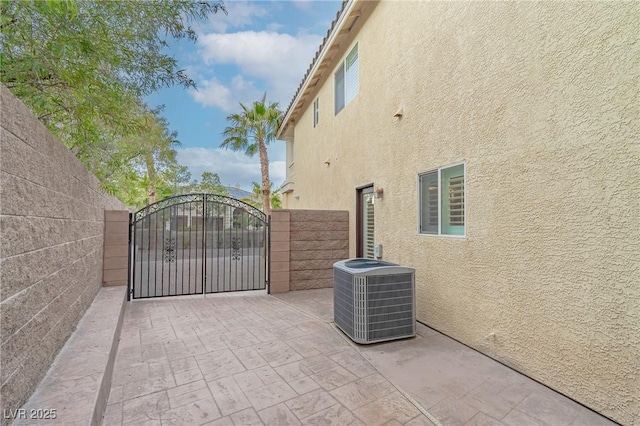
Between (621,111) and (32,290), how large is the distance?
16.3 feet

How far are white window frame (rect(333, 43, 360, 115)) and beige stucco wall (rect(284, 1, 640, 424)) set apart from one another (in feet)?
6.87

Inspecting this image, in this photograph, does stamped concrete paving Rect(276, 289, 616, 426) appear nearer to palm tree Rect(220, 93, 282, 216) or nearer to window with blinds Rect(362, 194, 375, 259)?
window with blinds Rect(362, 194, 375, 259)

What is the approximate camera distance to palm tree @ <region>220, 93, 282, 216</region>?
1703cm

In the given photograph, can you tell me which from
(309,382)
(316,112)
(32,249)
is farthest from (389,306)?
(316,112)

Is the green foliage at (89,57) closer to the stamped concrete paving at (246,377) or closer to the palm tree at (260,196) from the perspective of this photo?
the stamped concrete paving at (246,377)

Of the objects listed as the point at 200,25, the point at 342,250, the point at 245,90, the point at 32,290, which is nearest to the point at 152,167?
the point at 245,90

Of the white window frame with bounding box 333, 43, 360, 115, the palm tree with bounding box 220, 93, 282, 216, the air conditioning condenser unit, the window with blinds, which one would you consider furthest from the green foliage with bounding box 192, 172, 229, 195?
the air conditioning condenser unit

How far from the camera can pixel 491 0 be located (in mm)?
3799

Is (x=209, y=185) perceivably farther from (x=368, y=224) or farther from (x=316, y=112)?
(x=368, y=224)

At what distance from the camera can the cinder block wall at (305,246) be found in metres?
7.41

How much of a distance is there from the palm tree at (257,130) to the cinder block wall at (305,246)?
926cm

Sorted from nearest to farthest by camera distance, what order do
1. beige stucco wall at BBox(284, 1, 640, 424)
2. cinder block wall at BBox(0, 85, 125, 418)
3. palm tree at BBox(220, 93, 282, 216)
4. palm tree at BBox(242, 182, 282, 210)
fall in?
cinder block wall at BBox(0, 85, 125, 418)
beige stucco wall at BBox(284, 1, 640, 424)
palm tree at BBox(220, 93, 282, 216)
palm tree at BBox(242, 182, 282, 210)

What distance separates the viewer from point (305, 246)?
768cm

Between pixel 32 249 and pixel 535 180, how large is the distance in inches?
183
